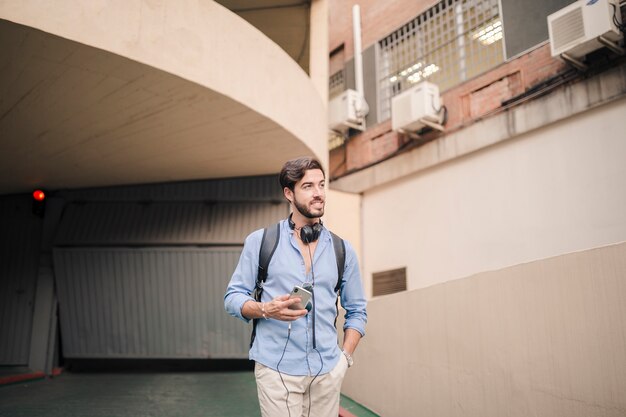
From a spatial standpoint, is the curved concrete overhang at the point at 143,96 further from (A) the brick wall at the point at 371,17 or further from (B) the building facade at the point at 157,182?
(A) the brick wall at the point at 371,17

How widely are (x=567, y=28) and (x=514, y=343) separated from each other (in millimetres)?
5338

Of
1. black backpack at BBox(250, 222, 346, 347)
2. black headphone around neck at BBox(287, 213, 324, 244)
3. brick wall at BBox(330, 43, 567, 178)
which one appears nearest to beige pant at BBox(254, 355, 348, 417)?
black backpack at BBox(250, 222, 346, 347)

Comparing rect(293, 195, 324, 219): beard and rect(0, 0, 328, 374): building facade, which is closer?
rect(293, 195, 324, 219): beard

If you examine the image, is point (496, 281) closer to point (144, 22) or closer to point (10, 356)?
point (144, 22)

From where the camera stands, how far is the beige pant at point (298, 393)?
2.16 meters

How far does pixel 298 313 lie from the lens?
2.05 metres

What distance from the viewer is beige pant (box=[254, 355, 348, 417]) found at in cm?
216

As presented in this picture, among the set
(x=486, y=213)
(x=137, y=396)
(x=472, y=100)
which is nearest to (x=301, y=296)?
(x=137, y=396)

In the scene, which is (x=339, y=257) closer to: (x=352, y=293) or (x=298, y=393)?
(x=352, y=293)

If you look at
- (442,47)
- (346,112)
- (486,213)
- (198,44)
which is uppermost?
(442,47)

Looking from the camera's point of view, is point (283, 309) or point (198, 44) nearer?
point (283, 309)

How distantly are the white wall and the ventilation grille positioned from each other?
1.05 m

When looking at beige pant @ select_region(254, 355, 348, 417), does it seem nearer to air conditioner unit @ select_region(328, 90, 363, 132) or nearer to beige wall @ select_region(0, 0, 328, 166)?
beige wall @ select_region(0, 0, 328, 166)

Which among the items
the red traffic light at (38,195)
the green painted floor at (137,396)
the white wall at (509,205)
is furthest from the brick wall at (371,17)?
the green painted floor at (137,396)
